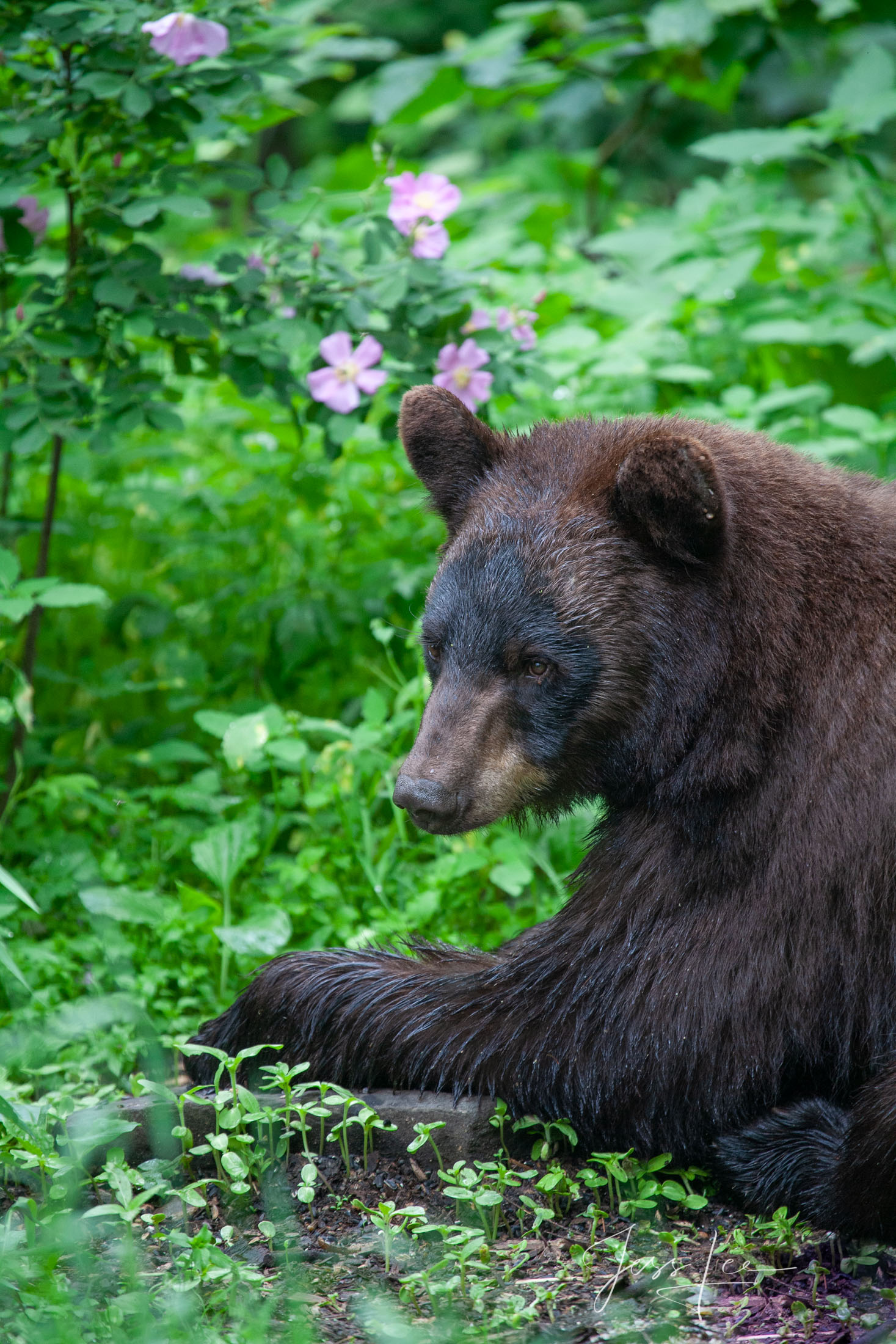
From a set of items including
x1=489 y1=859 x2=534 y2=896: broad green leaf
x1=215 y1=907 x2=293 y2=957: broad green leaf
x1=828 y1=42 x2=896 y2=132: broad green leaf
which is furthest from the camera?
x1=828 y1=42 x2=896 y2=132: broad green leaf

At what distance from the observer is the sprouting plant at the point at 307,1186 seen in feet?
9.32

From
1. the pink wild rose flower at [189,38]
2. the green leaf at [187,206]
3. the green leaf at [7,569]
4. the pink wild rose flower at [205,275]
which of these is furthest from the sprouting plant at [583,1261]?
the pink wild rose flower at [189,38]

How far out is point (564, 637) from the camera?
3.17 m

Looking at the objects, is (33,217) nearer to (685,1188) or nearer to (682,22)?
(685,1188)

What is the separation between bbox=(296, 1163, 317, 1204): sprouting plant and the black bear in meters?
0.45

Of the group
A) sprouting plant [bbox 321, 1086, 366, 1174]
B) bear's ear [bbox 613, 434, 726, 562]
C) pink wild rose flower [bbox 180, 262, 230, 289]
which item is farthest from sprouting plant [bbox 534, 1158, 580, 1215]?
pink wild rose flower [bbox 180, 262, 230, 289]

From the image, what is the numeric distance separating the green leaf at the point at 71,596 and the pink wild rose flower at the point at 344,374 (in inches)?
37.7

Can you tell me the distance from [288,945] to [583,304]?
164 inches

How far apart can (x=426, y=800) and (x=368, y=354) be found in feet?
6.02

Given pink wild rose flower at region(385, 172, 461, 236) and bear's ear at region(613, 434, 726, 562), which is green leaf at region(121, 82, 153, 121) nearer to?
pink wild rose flower at region(385, 172, 461, 236)

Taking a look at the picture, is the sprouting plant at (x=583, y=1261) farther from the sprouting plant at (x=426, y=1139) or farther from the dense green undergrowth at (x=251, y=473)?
the sprouting plant at (x=426, y=1139)

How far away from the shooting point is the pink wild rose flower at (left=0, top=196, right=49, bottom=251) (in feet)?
15.2

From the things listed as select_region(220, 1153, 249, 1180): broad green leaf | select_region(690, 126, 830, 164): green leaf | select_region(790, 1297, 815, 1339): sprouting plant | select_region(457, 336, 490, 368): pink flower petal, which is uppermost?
select_region(690, 126, 830, 164): green leaf

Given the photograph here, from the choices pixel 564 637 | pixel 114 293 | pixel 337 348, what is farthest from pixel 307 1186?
pixel 114 293
